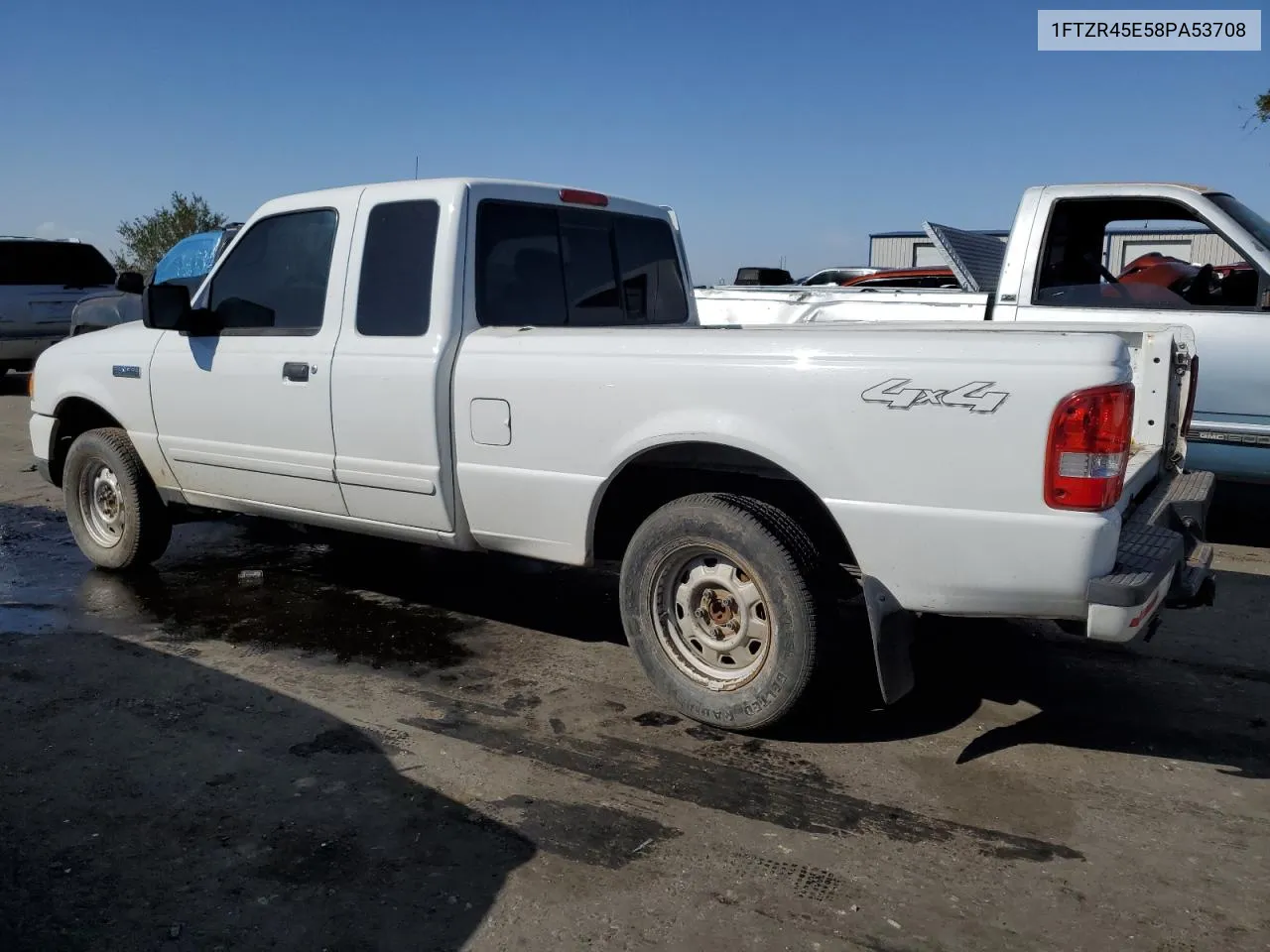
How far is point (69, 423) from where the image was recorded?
664 centimetres

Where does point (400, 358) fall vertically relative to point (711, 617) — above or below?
above

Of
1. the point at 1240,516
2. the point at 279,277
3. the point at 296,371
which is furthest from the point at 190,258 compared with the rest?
the point at 1240,516

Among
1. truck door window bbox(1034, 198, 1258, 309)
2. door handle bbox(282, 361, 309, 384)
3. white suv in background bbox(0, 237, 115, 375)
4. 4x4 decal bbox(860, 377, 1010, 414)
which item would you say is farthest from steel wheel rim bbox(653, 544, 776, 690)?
white suv in background bbox(0, 237, 115, 375)

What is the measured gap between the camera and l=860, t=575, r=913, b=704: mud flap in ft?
12.1

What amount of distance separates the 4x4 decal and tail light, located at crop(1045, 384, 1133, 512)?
0.62 ft

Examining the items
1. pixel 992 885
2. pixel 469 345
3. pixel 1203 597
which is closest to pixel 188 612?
pixel 469 345

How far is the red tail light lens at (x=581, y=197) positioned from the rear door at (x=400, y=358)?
661 mm

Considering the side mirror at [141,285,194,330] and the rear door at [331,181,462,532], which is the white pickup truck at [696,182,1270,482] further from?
the side mirror at [141,285,194,330]

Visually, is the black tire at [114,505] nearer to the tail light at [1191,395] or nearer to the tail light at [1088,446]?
the tail light at [1088,446]

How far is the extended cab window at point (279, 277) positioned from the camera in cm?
520

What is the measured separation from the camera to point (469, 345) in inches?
180

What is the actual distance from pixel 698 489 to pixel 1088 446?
1639 millimetres

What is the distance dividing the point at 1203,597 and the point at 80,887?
3.59 metres

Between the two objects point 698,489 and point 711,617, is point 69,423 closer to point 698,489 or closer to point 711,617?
point 698,489
